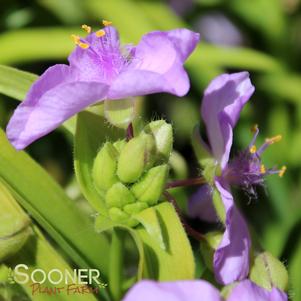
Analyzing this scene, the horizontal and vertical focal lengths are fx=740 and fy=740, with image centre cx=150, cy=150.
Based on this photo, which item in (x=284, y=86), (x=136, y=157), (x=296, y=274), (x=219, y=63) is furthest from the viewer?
(x=284, y=86)

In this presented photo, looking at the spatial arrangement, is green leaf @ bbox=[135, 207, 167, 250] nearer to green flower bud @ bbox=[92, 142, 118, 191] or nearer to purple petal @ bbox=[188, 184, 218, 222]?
green flower bud @ bbox=[92, 142, 118, 191]

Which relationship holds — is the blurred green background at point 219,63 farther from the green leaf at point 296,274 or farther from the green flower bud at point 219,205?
the green flower bud at point 219,205

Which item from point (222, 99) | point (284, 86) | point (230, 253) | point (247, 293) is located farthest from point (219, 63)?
point (247, 293)

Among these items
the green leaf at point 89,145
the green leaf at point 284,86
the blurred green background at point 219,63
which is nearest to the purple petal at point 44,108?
the green leaf at point 89,145

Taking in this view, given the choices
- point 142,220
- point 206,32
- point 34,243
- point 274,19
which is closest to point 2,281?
point 34,243

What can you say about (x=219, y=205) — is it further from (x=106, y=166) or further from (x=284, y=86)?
(x=284, y=86)

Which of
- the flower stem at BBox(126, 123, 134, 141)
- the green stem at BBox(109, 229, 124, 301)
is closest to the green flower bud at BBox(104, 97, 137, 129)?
the flower stem at BBox(126, 123, 134, 141)

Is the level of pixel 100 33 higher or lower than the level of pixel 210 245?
higher
